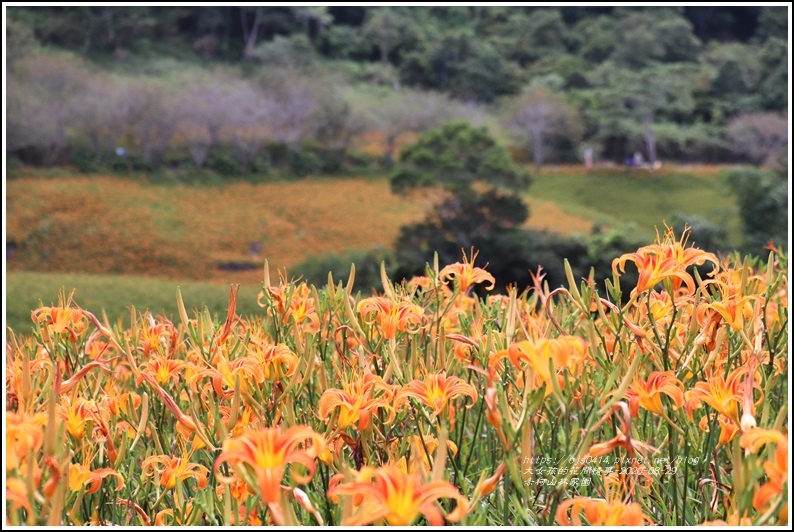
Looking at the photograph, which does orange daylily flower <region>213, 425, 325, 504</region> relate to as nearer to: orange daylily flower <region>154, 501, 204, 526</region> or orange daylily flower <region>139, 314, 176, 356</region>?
orange daylily flower <region>154, 501, 204, 526</region>

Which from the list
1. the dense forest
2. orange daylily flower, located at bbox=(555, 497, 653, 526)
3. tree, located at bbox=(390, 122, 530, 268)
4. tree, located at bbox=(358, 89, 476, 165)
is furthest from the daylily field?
tree, located at bbox=(358, 89, 476, 165)

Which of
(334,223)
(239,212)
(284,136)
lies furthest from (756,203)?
(284,136)

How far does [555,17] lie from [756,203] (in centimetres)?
1926

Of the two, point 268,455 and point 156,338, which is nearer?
point 268,455

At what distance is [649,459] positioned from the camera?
1115 millimetres

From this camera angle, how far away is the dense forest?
717 inches

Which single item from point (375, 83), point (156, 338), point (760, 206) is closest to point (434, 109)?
point (375, 83)

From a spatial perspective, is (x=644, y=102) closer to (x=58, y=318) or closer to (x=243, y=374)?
(x=58, y=318)

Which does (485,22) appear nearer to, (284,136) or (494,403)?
(284,136)

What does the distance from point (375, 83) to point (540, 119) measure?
24.9ft

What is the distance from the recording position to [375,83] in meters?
27.3

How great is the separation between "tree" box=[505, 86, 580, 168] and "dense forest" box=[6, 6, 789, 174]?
0.18 ft

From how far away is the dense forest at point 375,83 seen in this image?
18.2 meters

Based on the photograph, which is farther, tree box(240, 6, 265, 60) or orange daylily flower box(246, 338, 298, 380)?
tree box(240, 6, 265, 60)
